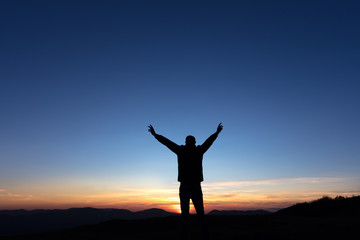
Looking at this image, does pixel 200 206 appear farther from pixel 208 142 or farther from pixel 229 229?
pixel 229 229

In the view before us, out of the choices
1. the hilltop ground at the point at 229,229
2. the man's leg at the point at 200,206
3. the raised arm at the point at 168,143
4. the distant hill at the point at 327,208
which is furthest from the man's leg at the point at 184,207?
the distant hill at the point at 327,208

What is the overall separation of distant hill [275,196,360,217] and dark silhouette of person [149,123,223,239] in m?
12.5

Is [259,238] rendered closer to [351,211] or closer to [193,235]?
[193,235]

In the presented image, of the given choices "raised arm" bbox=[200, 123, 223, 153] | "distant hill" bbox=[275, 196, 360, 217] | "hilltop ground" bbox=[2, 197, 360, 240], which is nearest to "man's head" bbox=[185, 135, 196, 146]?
"raised arm" bbox=[200, 123, 223, 153]

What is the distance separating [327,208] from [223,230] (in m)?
9.82

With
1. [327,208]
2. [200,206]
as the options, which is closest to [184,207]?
[200,206]

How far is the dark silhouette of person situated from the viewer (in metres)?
6.37

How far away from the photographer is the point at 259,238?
28.3 feet

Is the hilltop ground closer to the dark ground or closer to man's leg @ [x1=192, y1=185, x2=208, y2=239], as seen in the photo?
the dark ground

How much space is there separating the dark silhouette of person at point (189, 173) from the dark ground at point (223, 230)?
3547 millimetres

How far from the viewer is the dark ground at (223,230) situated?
9.16 meters

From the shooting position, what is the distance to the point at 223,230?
11.0 meters

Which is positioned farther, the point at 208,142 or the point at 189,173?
the point at 208,142

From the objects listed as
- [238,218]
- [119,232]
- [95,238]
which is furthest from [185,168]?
[238,218]
